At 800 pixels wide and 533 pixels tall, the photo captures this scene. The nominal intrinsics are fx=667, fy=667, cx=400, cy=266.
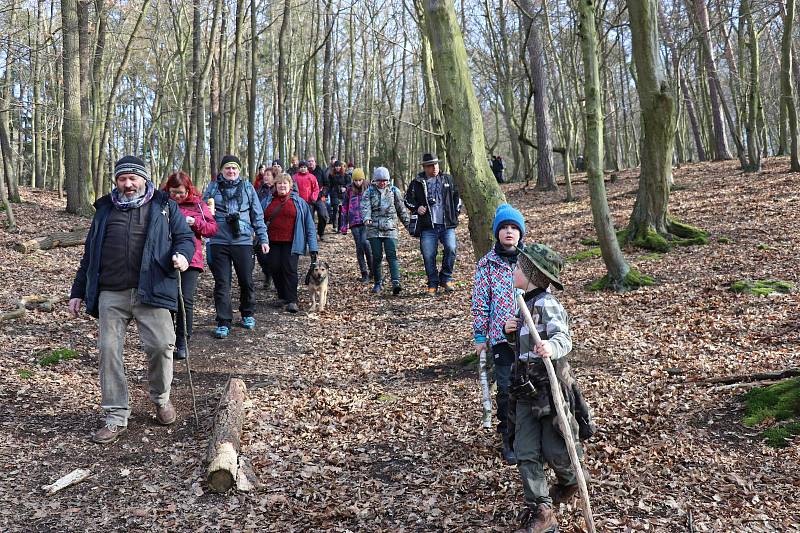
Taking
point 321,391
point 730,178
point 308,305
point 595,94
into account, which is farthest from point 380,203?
point 730,178

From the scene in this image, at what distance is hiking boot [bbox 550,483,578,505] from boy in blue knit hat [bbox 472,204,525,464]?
778mm

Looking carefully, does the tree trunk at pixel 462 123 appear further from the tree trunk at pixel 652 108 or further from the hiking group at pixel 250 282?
the tree trunk at pixel 652 108

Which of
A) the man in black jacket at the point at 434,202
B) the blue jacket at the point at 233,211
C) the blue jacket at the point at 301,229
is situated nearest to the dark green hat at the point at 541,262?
the blue jacket at the point at 233,211

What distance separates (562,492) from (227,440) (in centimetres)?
262

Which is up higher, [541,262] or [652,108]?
[652,108]

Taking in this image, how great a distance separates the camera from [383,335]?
9484 mm

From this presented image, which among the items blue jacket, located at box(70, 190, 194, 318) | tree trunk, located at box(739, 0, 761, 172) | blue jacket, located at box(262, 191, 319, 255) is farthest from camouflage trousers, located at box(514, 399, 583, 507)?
tree trunk, located at box(739, 0, 761, 172)

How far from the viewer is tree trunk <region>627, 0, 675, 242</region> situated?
34.3 feet

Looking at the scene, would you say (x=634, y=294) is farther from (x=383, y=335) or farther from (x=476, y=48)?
(x=476, y=48)

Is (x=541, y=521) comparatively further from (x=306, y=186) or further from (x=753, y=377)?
(x=306, y=186)

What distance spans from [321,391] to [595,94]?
5671 millimetres

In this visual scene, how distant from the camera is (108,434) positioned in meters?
5.56

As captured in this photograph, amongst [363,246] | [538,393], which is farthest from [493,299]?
[363,246]

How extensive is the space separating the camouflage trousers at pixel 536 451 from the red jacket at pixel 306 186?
1246 cm
